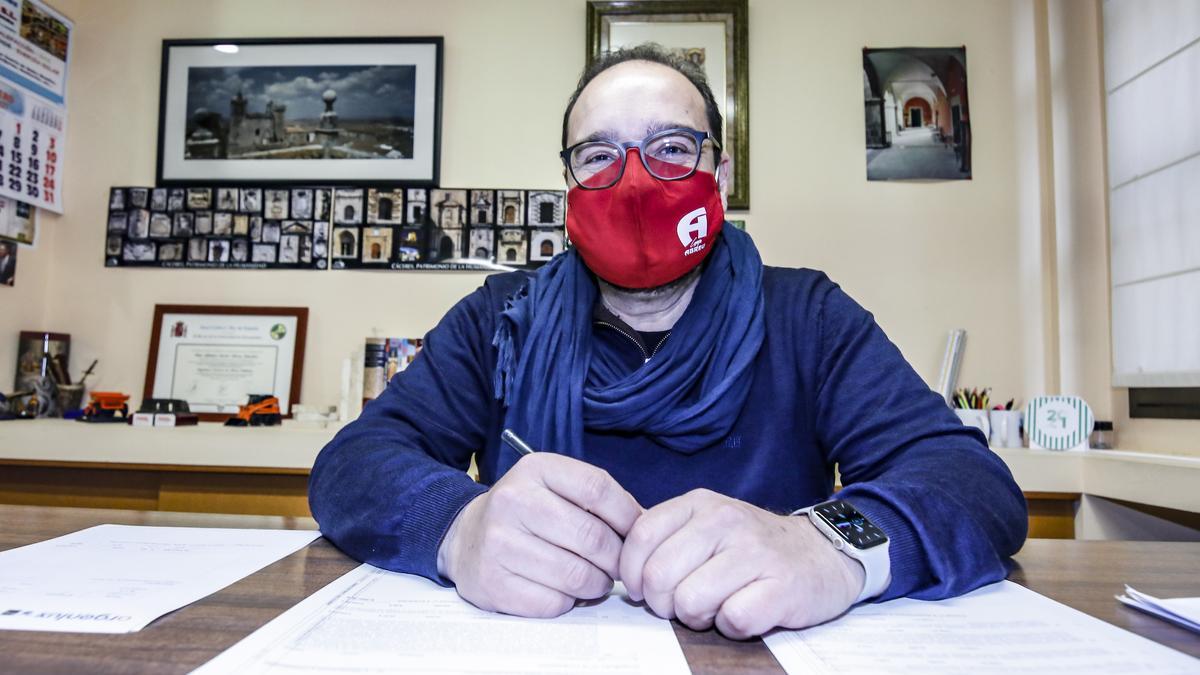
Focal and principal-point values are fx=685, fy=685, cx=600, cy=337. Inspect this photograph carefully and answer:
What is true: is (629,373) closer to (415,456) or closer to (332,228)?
(415,456)

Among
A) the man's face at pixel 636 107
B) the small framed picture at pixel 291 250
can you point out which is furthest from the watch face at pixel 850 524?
the small framed picture at pixel 291 250

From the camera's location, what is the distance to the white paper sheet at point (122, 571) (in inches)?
18.3

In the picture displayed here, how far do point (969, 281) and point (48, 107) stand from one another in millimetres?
2838

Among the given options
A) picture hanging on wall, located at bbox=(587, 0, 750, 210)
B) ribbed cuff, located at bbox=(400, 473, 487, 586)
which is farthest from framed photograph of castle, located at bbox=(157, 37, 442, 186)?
ribbed cuff, located at bbox=(400, 473, 487, 586)

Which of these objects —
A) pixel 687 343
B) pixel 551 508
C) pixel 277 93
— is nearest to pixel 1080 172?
pixel 687 343

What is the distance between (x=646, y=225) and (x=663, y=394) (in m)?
0.23

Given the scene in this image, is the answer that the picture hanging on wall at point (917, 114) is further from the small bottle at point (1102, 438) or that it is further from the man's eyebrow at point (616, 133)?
the man's eyebrow at point (616, 133)

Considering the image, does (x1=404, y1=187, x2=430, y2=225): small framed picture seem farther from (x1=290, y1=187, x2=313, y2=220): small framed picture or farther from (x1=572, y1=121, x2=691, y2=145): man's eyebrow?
(x1=572, y1=121, x2=691, y2=145): man's eyebrow

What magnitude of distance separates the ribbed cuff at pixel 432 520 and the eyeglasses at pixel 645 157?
18.8 inches

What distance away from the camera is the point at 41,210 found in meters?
2.11

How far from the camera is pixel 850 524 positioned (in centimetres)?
58

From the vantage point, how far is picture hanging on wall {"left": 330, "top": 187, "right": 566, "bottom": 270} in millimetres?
2111

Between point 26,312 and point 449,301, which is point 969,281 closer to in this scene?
point 449,301

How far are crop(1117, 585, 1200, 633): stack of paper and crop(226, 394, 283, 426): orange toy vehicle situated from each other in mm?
1941
